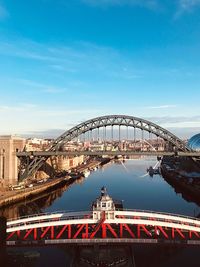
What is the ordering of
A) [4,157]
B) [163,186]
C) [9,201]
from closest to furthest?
[9,201] < [4,157] < [163,186]

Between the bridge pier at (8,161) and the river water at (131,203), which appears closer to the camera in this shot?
the river water at (131,203)

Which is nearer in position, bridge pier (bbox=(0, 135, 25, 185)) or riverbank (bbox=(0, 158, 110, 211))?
riverbank (bbox=(0, 158, 110, 211))

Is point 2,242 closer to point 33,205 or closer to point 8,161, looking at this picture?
point 33,205

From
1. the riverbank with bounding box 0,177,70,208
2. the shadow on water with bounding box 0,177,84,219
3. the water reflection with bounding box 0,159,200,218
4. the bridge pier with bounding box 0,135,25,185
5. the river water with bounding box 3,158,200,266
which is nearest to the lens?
the river water with bounding box 3,158,200,266

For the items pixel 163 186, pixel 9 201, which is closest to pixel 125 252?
pixel 9 201

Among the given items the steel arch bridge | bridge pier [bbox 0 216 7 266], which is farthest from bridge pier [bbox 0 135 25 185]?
bridge pier [bbox 0 216 7 266]

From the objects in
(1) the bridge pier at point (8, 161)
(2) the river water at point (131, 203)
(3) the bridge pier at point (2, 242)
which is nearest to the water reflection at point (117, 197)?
(2) the river water at point (131, 203)

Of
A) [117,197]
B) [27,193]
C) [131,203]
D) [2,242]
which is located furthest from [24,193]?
[2,242]

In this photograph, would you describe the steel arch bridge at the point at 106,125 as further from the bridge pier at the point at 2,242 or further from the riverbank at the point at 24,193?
the bridge pier at the point at 2,242

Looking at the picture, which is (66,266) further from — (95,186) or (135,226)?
(95,186)

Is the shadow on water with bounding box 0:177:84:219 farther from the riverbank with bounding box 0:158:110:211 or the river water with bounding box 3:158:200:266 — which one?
the riverbank with bounding box 0:158:110:211

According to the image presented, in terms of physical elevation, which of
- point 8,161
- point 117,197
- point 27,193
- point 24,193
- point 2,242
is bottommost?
point 117,197
